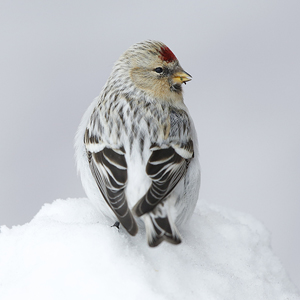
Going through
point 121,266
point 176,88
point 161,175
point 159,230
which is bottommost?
point 121,266

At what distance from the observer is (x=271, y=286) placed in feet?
5.61

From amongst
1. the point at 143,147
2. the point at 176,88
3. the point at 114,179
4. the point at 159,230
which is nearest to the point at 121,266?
the point at 159,230

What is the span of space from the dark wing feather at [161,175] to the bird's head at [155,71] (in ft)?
0.92

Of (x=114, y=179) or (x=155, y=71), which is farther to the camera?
(x=155, y=71)

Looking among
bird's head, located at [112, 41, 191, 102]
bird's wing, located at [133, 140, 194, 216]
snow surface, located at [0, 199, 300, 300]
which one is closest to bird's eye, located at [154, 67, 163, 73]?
bird's head, located at [112, 41, 191, 102]

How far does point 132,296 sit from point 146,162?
0.45 metres

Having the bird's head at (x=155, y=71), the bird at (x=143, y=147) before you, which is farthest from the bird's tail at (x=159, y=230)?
the bird's head at (x=155, y=71)

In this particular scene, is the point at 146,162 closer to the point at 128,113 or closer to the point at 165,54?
the point at 128,113

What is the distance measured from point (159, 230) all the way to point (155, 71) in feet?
2.27

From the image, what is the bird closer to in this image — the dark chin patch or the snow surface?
the dark chin patch

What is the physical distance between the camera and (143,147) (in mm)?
1612

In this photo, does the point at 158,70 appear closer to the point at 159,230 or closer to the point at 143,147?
the point at 143,147

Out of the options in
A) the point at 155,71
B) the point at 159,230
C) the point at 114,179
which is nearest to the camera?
the point at 159,230

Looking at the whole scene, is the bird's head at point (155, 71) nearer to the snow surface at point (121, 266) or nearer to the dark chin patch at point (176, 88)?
the dark chin patch at point (176, 88)
